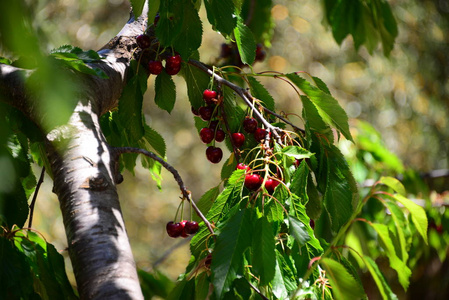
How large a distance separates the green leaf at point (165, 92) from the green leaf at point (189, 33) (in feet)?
0.42

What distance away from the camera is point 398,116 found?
470 centimetres

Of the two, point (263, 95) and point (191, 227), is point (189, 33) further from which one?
point (191, 227)

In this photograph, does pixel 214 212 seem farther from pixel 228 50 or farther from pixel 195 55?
pixel 228 50

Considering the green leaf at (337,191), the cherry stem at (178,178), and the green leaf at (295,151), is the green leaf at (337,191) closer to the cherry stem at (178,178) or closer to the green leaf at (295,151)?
the green leaf at (295,151)

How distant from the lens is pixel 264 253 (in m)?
0.70

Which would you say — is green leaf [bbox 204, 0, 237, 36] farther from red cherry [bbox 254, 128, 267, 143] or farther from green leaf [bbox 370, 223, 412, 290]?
green leaf [bbox 370, 223, 412, 290]

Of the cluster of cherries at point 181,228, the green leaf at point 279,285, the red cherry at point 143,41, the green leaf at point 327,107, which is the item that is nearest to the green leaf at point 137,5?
the red cherry at point 143,41

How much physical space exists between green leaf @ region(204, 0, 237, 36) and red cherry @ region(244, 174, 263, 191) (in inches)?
10.0

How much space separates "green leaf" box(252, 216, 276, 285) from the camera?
692 mm

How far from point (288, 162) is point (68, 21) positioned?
4.74 meters

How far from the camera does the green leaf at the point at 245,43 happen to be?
3.24 ft

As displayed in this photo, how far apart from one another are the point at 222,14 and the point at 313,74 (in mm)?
4197

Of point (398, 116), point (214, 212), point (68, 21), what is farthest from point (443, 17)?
point (214, 212)

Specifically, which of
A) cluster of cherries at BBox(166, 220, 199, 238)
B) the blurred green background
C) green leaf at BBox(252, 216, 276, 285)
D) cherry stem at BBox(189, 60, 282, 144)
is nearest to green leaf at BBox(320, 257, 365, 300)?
green leaf at BBox(252, 216, 276, 285)
